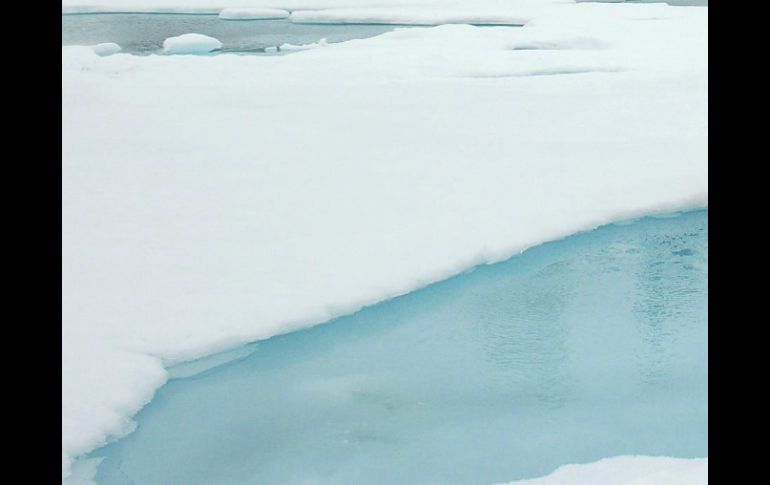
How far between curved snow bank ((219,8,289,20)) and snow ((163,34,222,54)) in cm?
603

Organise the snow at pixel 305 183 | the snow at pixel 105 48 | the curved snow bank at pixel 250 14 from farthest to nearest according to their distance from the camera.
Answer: the curved snow bank at pixel 250 14, the snow at pixel 105 48, the snow at pixel 305 183

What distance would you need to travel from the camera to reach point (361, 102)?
7.04 m

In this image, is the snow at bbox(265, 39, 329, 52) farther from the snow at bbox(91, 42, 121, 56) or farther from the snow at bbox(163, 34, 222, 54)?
the snow at bbox(91, 42, 121, 56)

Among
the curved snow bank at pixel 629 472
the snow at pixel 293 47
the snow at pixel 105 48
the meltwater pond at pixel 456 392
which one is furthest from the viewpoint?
the snow at pixel 293 47

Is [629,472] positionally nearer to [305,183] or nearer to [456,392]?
[456,392]

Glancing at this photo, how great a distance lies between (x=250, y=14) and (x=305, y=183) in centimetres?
1512

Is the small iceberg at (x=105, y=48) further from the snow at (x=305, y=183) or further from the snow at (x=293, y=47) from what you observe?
the snow at (x=305, y=183)

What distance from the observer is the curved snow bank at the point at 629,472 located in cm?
212

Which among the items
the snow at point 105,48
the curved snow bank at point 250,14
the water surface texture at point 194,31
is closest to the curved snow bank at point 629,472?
the snow at point 105,48

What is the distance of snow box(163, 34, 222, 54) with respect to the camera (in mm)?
12906

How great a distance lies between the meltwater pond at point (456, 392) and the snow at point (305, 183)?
4.7 inches

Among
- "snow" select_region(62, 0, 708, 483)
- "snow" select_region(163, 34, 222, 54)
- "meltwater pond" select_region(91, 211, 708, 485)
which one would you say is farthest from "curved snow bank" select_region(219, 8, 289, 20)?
"meltwater pond" select_region(91, 211, 708, 485)
